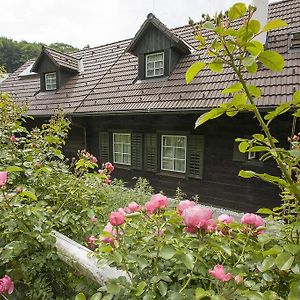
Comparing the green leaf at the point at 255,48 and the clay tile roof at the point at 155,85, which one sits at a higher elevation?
the clay tile roof at the point at 155,85

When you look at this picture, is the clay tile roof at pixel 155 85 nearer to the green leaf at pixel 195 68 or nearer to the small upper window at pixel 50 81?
the small upper window at pixel 50 81

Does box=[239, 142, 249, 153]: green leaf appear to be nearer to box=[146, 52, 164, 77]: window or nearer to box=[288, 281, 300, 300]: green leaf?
box=[288, 281, 300, 300]: green leaf

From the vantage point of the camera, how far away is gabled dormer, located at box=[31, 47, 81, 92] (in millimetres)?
9289

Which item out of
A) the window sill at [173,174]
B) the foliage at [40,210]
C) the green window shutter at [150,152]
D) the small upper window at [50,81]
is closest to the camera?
the foliage at [40,210]

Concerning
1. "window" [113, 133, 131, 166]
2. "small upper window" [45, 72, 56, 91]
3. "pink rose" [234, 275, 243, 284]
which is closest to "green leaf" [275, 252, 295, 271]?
"pink rose" [234, 275, 243, 284]

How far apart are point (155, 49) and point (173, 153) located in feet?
10.7

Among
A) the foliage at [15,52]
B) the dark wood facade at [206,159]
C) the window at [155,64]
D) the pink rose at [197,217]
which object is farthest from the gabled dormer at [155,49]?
the foliage at [15,52]

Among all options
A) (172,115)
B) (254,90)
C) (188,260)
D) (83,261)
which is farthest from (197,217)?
(172,115)

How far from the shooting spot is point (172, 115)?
20.3 ft

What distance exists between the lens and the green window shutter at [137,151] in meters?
6.85

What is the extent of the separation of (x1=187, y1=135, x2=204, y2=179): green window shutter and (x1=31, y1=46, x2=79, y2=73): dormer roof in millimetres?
6284

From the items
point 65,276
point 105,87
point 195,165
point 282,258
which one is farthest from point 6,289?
point 105,87

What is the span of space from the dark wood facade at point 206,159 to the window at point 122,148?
0.16 metres

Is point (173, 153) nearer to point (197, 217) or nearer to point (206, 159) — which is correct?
point (206, 159)
